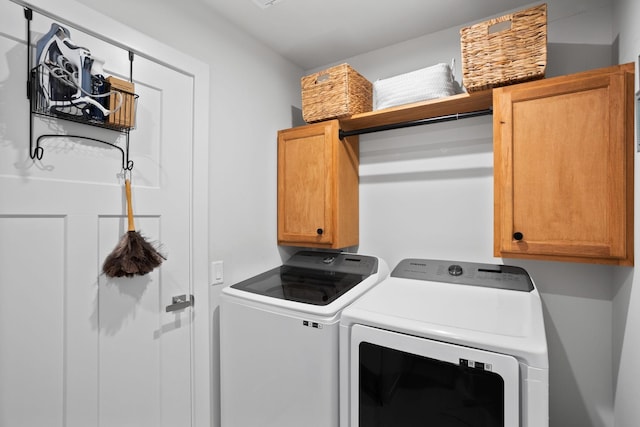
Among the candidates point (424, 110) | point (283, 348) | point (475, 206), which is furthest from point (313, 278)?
point (424, 110)

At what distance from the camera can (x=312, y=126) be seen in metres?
1.96

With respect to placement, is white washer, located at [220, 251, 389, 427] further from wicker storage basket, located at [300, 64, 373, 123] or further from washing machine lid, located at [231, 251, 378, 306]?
wicker storage basket, located at [300, 64, 373, 123]

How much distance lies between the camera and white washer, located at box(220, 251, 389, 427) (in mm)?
1291

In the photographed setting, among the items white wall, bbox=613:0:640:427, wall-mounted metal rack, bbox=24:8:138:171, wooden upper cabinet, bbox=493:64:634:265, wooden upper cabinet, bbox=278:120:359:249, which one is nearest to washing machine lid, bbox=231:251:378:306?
wooden upper cabinet, bbox=278:120:359:249

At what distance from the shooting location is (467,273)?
5.55 ft

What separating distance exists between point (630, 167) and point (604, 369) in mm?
1004

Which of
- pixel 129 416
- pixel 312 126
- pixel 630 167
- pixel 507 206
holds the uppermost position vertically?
pixel 312 126

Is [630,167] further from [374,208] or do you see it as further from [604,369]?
[374,208]

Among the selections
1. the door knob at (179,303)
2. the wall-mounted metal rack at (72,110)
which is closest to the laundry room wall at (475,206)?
the door knob at (179,303)

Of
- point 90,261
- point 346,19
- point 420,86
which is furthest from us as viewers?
point 346,19

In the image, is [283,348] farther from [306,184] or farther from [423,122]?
[423,122]

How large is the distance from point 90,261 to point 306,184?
119 centimetres

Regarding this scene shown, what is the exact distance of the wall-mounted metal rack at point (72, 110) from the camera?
1.10 m

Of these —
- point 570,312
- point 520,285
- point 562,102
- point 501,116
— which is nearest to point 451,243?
point 520,285
